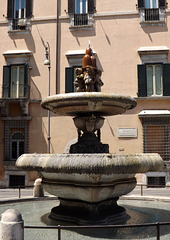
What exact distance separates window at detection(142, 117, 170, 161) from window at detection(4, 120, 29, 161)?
22.1 ft

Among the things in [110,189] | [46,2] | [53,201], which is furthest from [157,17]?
[110,189]

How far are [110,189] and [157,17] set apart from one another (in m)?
14.8

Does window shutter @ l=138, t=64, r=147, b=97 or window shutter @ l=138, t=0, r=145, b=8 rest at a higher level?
window shutter @ l=138, t=0, r=145, b=8

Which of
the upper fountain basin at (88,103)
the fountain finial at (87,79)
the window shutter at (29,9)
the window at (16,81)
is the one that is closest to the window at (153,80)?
the window at (16,81)

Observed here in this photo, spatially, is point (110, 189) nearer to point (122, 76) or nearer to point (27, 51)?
point (122, 76)

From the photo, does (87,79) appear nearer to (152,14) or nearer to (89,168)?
(89,168)

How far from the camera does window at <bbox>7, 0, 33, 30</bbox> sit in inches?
773

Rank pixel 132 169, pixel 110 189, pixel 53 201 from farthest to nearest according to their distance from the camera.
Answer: pixel 53 201
pixel 110 189
pixel 132 169

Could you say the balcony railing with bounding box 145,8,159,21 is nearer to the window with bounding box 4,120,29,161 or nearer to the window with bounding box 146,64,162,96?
the window with bounding box 146,64,162,96

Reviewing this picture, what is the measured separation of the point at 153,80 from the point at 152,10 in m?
4.04

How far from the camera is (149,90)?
60.3ft

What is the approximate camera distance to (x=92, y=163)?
543 cm

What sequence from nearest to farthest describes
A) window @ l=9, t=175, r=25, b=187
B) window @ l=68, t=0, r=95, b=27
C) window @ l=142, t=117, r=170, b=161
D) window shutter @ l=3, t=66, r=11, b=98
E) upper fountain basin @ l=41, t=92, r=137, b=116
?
upper fountain basin @ l=41, t=92, r=137, b=116
window @ l=142, t=117, r=170, b=161
window @ l=9, t=175, r=25, b=187
window shutter @ l=3, t=66, r=11, b=98
window @ l=68, t=0, r=95, b=27

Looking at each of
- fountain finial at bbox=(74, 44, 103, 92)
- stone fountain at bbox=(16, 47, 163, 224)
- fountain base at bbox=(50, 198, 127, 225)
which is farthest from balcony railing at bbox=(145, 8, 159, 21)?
fountain base at bbox=(50, 198, 127, 225)
